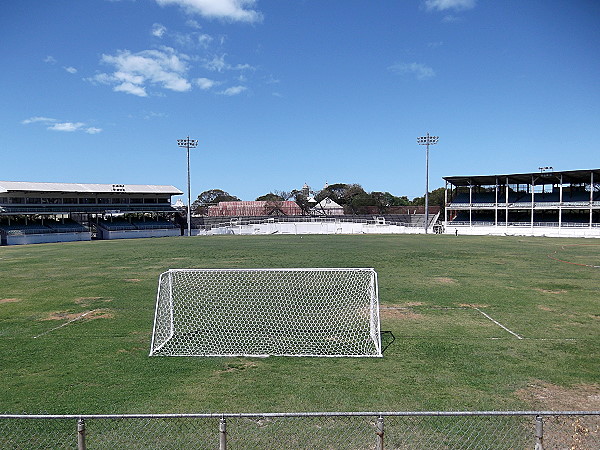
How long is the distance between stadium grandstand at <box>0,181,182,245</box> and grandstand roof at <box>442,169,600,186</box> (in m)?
42.4

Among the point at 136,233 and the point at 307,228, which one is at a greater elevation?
the point at 307,228

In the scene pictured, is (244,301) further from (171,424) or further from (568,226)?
(568,226)

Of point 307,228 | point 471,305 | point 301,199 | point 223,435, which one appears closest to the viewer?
point 223,435

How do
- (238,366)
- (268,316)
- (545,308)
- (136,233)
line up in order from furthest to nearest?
(136,233)
(545,308)
(268,316)
(238,366)

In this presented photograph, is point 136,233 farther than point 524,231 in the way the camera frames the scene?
Yes

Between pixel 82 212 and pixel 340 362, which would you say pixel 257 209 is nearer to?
pixel 82 212

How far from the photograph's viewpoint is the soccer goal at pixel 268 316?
9.60 metres

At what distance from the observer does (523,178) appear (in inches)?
2395

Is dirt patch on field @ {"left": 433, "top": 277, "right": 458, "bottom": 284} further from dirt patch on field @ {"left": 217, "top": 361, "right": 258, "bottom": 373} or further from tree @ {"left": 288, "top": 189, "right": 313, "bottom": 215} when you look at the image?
tree @ {"left": 288, "top": 189, "right": 313, "bottom": 215}

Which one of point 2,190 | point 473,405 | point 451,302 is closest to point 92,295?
point 451,302

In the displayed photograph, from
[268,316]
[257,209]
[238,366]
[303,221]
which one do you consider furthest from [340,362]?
[257,209]

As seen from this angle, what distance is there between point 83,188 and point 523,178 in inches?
2377

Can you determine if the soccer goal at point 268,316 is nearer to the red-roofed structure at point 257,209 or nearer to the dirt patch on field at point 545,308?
the dirt patch on field at point 545,308

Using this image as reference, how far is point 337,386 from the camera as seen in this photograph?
7426 millimetres
